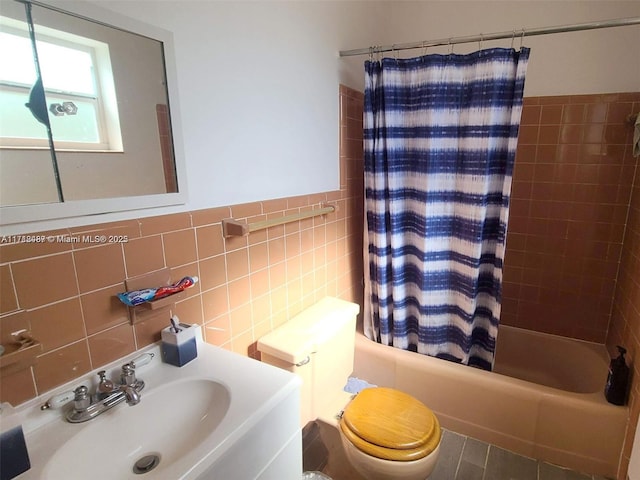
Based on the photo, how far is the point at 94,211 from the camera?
94 centimetres

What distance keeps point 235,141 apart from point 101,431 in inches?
39.2

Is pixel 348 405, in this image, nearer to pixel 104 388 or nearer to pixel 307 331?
pixel 307 331

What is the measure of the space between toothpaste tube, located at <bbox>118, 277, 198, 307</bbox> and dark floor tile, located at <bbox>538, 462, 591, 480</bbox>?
6.03 feet

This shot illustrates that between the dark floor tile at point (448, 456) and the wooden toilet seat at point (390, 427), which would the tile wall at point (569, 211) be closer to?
the dark floor tile at point (448, 456)

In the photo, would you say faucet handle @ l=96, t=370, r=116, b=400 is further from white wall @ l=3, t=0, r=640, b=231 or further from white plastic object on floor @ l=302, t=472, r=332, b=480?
white plastic object on floor @ l=302, t=472, r=332, b=480

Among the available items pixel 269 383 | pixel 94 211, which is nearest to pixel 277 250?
pixel 269 383

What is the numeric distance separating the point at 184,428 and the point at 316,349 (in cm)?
Result: 63

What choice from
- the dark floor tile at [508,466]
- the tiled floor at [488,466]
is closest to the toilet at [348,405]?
the tiled floor at [488,466]

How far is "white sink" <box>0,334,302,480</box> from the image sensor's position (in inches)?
31.2

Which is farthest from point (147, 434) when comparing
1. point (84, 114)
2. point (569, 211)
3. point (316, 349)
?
point (569, 211)

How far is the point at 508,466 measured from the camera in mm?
1712

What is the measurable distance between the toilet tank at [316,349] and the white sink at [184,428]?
0.29m

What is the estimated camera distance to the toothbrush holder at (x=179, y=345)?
1104mm

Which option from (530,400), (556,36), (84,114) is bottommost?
(530,400)
